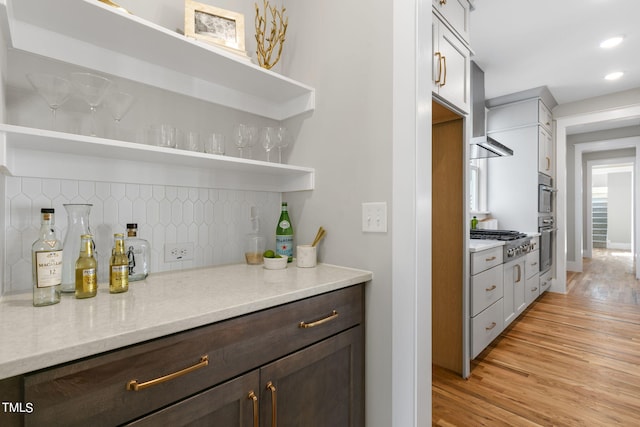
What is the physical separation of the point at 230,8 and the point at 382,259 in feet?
4.73

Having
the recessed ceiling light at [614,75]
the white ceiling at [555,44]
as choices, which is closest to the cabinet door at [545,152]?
the white ceiling at [555,44]

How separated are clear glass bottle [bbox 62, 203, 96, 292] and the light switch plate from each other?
3.31ft

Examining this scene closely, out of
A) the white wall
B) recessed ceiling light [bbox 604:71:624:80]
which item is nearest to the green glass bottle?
recessed ceiling light [bbox 604:71:624:80]

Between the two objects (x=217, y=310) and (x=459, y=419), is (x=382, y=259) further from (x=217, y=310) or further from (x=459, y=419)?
(x=459, y=419)

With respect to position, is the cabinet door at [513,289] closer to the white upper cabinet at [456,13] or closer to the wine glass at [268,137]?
the white upper cabinet at [456,13]

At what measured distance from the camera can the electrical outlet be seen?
133cm

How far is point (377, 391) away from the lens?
1273 millimetres

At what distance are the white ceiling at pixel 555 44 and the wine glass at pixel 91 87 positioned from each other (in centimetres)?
253

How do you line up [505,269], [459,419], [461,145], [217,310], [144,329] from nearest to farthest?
[144,329] < [217,310] < [459,419] < [461,145] < [505,269]

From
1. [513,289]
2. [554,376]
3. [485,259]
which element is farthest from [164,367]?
[513,289]

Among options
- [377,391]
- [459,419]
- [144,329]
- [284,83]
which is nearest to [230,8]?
[284,83]

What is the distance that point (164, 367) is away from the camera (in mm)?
728

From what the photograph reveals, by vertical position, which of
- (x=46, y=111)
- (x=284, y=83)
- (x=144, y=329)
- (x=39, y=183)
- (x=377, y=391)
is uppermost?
(x=284, y=83)

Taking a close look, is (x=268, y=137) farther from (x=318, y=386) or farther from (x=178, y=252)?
(x=318, y=386)
